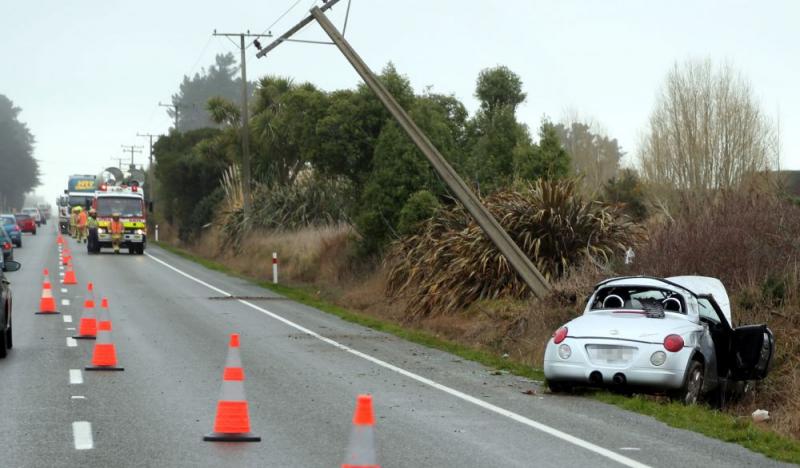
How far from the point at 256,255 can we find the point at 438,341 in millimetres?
25084

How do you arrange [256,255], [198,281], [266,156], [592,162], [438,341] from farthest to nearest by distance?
[592,162]
[266,156]
[256,255]
[198,281]
[438,341]

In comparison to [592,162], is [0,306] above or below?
below

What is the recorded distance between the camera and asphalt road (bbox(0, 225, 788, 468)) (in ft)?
31.7

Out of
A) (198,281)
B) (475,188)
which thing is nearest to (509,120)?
(475,188)

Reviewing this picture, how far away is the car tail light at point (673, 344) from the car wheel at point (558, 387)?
1.33 m

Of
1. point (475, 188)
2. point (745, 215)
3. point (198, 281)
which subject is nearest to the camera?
point (745, 215)

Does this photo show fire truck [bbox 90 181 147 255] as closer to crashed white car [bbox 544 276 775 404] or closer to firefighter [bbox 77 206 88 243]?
firefighter [bbox 77 206 88 243]

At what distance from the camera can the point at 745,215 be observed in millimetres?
18641

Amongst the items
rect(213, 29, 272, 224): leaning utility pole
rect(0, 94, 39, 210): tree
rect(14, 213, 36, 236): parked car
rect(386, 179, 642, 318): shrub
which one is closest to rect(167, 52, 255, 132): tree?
rect(0, 94, 39, 210): tree

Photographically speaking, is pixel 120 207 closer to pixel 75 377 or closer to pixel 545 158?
pixel 545 158

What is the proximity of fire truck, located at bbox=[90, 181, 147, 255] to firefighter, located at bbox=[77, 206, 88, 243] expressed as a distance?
31.2ft

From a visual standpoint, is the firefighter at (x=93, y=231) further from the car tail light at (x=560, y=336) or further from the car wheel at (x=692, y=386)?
the car wheel at (x=692, y=386)

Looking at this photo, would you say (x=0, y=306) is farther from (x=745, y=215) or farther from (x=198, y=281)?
(x=198, y=281)

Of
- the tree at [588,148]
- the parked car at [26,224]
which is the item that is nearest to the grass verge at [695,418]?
the tree at [588,148]
